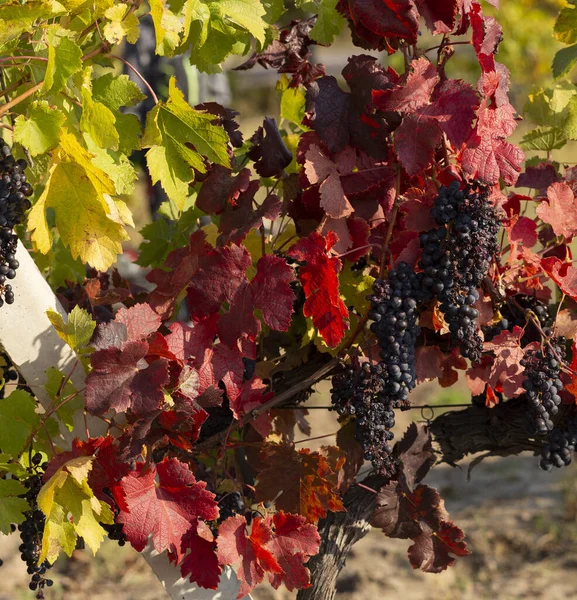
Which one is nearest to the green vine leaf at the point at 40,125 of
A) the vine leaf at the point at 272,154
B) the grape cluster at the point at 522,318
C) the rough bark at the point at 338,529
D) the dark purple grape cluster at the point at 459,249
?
the vine leaf at the point at 272,154

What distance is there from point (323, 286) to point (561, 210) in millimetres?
521

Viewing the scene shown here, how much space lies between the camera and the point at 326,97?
1436mm

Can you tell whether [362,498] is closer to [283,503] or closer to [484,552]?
[283,503]

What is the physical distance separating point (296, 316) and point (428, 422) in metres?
0.39

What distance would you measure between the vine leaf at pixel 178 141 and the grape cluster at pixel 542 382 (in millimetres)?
660

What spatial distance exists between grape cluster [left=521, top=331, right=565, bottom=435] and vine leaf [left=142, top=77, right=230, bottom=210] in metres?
0.66

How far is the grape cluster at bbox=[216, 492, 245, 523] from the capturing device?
1587mm

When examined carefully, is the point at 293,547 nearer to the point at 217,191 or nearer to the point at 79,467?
the point at 79,467

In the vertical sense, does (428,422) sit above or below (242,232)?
below

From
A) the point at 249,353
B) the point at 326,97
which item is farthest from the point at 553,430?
the point at 326,97

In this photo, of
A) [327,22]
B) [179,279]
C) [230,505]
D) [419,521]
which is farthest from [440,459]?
[327,22]

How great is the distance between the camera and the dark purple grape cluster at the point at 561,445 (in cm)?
166

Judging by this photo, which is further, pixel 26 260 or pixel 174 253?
pixel 174 253

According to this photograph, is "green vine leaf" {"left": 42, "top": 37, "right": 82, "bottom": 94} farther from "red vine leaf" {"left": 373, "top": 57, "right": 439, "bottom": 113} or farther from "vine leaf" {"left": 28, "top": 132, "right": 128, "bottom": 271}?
"red vine leaf" {"left": 373, "top": 57, "right": 439, "bottom": 113}
